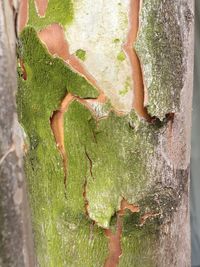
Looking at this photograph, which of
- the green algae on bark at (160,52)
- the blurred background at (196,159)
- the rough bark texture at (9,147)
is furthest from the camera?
the blurred background at (196,159)

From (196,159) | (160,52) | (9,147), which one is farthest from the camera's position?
(196,159)

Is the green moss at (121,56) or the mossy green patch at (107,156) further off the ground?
the green moss at (121,56)

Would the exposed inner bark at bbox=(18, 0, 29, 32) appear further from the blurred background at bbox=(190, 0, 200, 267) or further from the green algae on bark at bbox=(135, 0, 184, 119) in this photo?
the blurred background at bbox=(190, 0, 200, 267)

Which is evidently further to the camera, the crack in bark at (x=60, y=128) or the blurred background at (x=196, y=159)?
the blurred background at (x=196, y=159)

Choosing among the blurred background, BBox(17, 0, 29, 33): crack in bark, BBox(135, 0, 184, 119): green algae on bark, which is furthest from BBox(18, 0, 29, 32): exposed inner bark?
the blurred background

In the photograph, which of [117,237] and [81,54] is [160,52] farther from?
[117,237]

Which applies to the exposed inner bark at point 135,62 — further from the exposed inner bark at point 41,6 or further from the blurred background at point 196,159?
the blurred background at point 196,159

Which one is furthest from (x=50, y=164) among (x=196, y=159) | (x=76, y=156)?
(x=196, y=159)

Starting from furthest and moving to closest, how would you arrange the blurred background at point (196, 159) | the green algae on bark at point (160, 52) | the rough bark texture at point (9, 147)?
the blurred background at point (196, 159) < the rough bark texture at point (9, 147) < the green algae on bark at point (160, 52)

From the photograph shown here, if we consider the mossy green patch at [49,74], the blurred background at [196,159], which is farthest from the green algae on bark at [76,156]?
the blurred background at [196,159]
